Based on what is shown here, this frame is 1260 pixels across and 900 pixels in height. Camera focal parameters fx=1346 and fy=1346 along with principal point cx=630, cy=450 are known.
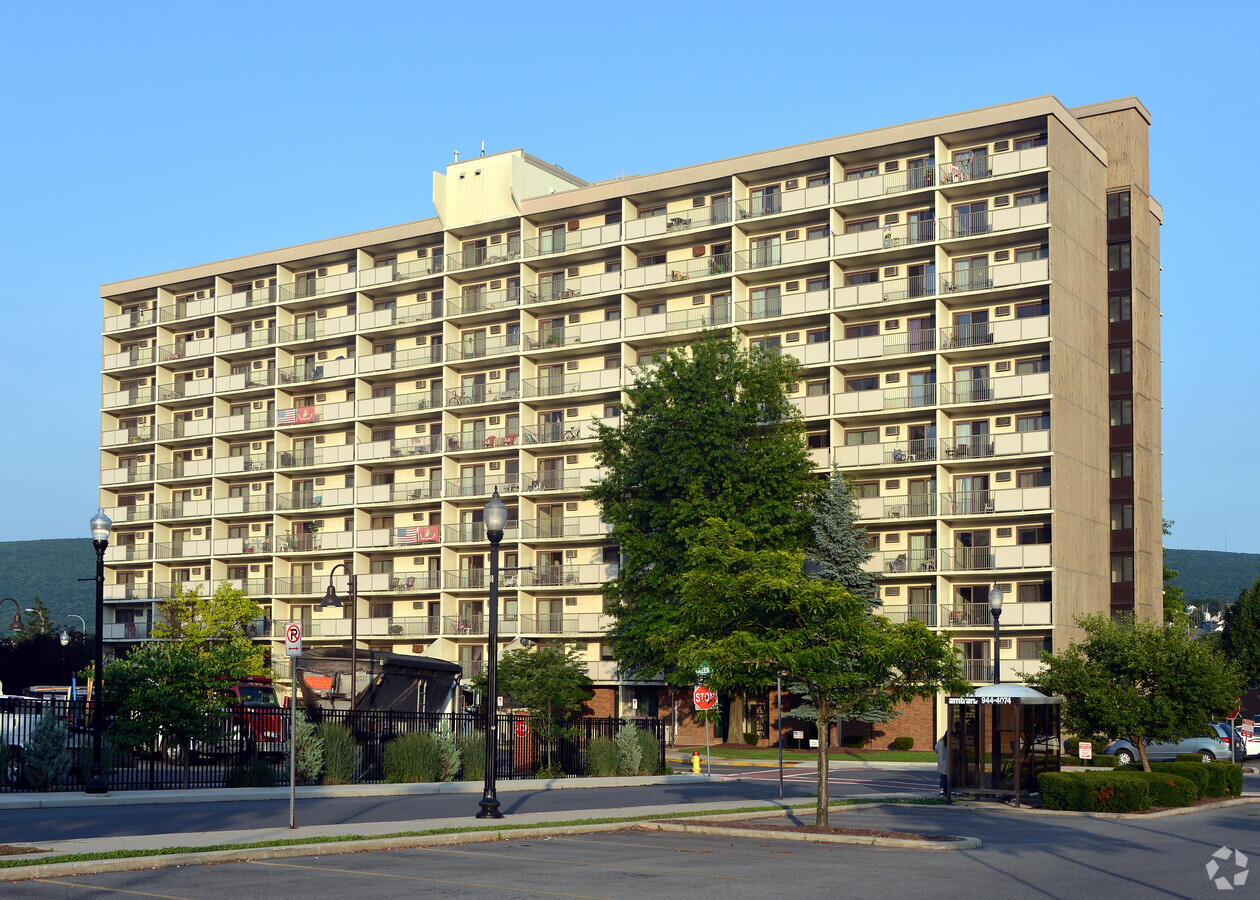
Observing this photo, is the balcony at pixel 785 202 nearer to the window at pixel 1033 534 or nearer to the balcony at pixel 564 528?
the balcony at pixel 564 528

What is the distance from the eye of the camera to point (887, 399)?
64.1 metres

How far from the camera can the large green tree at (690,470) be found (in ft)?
188

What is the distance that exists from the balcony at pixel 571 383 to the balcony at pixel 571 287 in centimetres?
433

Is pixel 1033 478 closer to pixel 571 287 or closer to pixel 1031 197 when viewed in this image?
pixel 1031 197

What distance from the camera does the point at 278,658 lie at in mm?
79750

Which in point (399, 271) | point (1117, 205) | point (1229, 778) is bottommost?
point (1229, 778)

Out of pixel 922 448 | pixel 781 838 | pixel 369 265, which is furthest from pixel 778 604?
pixel 369 265

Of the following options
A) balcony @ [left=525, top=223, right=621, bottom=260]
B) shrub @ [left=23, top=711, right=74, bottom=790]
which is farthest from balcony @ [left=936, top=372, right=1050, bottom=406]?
shrub @ [left=23, top=711, right=74, bottom=790]

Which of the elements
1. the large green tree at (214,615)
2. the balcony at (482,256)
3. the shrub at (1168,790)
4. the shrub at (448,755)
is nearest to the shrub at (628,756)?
the shrub at (448,755)

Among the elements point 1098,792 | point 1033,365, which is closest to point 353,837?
point 1098,792

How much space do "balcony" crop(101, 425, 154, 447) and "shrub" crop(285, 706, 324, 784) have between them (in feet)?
208

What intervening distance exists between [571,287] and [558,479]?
35.2ft

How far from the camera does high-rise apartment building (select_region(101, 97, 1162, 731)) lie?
61688mm

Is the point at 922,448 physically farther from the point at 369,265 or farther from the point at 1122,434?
the point at 369,265
